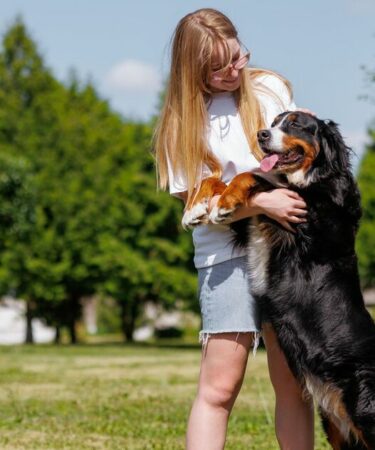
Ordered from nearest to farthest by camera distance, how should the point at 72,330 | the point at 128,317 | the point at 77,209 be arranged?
the point at 77,209, the point at 72,330, the point at 128,317

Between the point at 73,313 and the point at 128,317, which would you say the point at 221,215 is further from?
the point at 128,317

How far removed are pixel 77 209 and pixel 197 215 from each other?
113ft

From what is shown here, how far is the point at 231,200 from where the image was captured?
4.80 meters

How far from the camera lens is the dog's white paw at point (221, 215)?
4.80 m

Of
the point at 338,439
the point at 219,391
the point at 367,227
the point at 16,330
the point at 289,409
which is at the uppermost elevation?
the point at 367,227

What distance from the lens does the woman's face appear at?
4898 mm

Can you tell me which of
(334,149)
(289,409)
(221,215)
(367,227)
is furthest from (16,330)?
(334,149)


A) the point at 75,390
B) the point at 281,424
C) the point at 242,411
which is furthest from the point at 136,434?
the point at 75,390

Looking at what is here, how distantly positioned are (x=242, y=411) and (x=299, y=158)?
595cm

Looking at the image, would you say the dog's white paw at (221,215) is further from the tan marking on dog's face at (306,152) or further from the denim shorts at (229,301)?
the tan marking on dog's face at (306,152)

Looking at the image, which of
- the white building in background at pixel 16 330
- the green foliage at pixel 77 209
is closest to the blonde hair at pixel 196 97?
the green foliage at pixel 77 209

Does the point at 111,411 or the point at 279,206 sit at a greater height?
Answer: the point at 279,206

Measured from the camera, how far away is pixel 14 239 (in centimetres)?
3825

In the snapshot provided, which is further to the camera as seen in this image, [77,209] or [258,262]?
[77,209]
